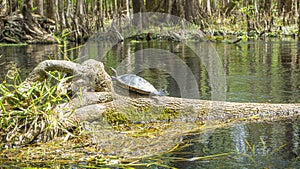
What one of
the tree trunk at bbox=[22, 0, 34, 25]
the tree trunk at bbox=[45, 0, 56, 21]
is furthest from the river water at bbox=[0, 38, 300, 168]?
the tree trunk at bbox=[45, 0, 56, 21]

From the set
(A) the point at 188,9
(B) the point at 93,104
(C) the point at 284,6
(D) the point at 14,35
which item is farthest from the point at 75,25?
(B) the point at 93,104

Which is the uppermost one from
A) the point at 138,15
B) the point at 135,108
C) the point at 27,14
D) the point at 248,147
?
the point at 27,14

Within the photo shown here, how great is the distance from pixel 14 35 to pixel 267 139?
2224cm

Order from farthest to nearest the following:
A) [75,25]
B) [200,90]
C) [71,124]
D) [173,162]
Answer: [75,25] → [200,90] → [71,124] → [173,162]

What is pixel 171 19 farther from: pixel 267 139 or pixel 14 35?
pixel 267 139

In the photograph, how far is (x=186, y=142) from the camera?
511 centimetres

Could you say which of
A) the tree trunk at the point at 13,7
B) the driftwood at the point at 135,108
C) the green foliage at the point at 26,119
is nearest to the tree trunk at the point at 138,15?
the tree trunk at the point at 13,7

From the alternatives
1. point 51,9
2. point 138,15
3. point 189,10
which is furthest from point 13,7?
point 189,10

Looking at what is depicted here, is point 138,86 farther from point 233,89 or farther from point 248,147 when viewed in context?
point 233,89

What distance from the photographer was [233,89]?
859 cm

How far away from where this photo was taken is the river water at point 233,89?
451 cm

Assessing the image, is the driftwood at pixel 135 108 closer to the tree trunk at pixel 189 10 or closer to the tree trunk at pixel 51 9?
the tree trunk at pixel 51 9

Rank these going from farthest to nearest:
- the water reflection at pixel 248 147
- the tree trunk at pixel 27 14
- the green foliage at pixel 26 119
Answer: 1. the tree trunk at pixel 27 14
2. the green foliage at pixel 26 119
3. the water reflection at pixel 248 147

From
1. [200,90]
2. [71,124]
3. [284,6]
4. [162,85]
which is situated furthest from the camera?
[284,6]
